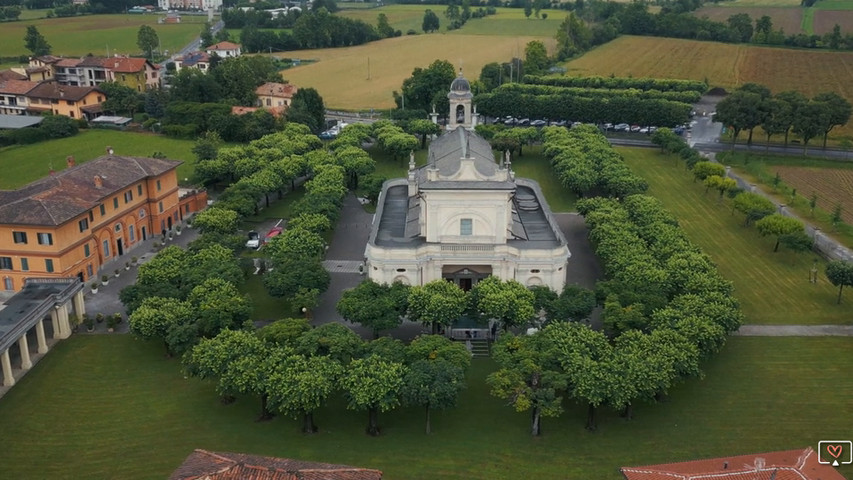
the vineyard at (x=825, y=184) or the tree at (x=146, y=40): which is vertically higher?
the tree at (x=146, y=40)

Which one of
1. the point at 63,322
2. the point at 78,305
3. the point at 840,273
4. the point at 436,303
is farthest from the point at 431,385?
the point at 840,273

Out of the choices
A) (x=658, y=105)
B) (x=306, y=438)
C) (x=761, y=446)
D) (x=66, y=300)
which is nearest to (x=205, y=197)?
(x=66, y=300)

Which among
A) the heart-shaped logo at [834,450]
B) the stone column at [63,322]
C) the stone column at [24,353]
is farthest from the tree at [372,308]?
the heart-shaped logo at [834,450]

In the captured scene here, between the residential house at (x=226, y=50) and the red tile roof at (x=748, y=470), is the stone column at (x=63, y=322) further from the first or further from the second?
the residential house at (x=226, y=50)

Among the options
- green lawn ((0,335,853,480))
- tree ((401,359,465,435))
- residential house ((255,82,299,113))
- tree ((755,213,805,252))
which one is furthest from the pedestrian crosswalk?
residential house ((255,82,299,113))

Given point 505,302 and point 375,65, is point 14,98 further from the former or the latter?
point 505,302

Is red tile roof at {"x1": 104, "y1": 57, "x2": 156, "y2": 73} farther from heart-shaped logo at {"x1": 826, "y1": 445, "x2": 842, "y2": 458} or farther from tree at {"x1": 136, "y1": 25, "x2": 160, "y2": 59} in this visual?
heart-shaped logo at {"x1": 826, "y1": 445, "x2": 842, "y2": 458}

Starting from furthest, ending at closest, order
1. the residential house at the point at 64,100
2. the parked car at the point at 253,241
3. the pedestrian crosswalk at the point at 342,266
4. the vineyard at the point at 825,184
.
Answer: the residential house at the point at 64,100, the vineyard at the point at 825,184, the parked car at the point at 253,241, the pedestrian crosswalk at the point at 342,266
